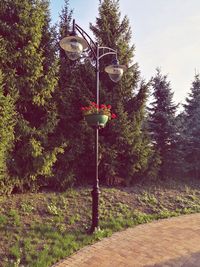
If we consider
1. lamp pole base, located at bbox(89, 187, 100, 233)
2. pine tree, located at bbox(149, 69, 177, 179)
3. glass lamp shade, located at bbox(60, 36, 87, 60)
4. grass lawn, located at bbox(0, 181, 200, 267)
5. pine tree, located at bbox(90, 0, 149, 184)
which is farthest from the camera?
pine tree, located at bbox(149, 69, 177, 179)

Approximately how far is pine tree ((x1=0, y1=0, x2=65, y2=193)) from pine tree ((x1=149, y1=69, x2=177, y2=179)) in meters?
6.92

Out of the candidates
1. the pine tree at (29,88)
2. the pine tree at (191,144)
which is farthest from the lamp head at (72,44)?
the pine tree at (191,144)

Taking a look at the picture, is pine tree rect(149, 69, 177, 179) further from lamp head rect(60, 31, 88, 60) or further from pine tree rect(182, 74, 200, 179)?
lamp head rect(60, 31, 88, 60)

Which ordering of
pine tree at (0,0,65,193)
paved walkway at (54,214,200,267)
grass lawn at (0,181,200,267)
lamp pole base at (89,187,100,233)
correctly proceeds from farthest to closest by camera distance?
pine tree at (0,0,65,193)
lamp pole base at (89,187,100,233)
grass lawn at (0,181,200,267)
paved walkway at (54,214,200,267)

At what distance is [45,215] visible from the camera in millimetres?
8961

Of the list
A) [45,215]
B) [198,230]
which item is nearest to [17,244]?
[45,215]

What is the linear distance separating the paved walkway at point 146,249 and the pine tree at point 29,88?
3969 millimetres

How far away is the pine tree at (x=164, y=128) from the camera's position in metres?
15.7

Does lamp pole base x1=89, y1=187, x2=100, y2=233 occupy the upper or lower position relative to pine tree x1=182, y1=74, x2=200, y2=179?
lower

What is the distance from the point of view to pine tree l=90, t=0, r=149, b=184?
12453 mm

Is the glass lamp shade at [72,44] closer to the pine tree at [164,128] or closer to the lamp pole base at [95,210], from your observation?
the lamp pole base at [95,210]

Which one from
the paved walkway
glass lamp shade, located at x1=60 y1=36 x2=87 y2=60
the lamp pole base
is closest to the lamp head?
glass lamp shade, located at x1=60 y1=36 x2=87 y2=60

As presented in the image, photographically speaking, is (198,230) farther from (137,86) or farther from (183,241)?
(137,86)

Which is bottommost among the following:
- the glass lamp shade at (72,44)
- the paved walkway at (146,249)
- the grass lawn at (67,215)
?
the paved walkway at (146,249)
